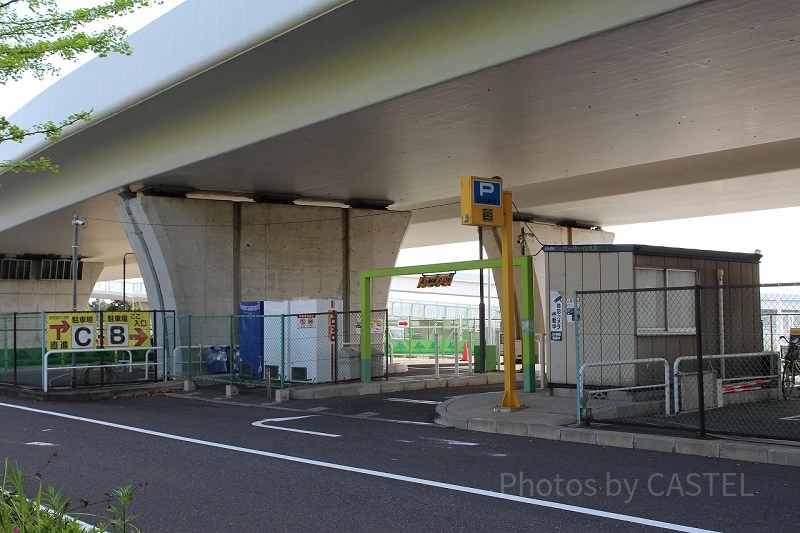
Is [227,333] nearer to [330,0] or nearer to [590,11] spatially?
[330,0]

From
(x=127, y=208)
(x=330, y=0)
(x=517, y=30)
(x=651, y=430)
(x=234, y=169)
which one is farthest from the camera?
(x=127, y=208)

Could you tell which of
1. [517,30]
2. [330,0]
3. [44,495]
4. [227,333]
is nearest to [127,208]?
[227,333]

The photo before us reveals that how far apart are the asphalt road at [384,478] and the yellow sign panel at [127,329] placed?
6.45m

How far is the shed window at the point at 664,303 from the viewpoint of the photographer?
47.7 feet

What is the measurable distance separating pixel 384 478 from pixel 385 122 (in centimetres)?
902

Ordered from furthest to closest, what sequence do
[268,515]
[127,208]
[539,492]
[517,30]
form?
[127,208]
[517,30]
[539,492]
[268,515]

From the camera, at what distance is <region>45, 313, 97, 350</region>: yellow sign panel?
1916 cm

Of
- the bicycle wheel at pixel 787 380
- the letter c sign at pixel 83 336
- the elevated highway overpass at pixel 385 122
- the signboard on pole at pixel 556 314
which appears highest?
the elevated highway overpass at pixel 385 122

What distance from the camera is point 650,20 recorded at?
1020 cm

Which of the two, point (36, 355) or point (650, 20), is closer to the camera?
point (650, 20)

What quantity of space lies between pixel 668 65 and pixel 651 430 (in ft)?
18.4

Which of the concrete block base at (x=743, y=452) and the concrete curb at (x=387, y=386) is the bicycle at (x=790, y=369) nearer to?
the concrete block base at (x=743, y=452)

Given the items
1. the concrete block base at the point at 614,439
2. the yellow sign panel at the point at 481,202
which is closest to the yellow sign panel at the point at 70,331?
the yellow sign panel at the point at 481,202

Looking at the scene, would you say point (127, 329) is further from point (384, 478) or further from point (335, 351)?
point (384, 478)
